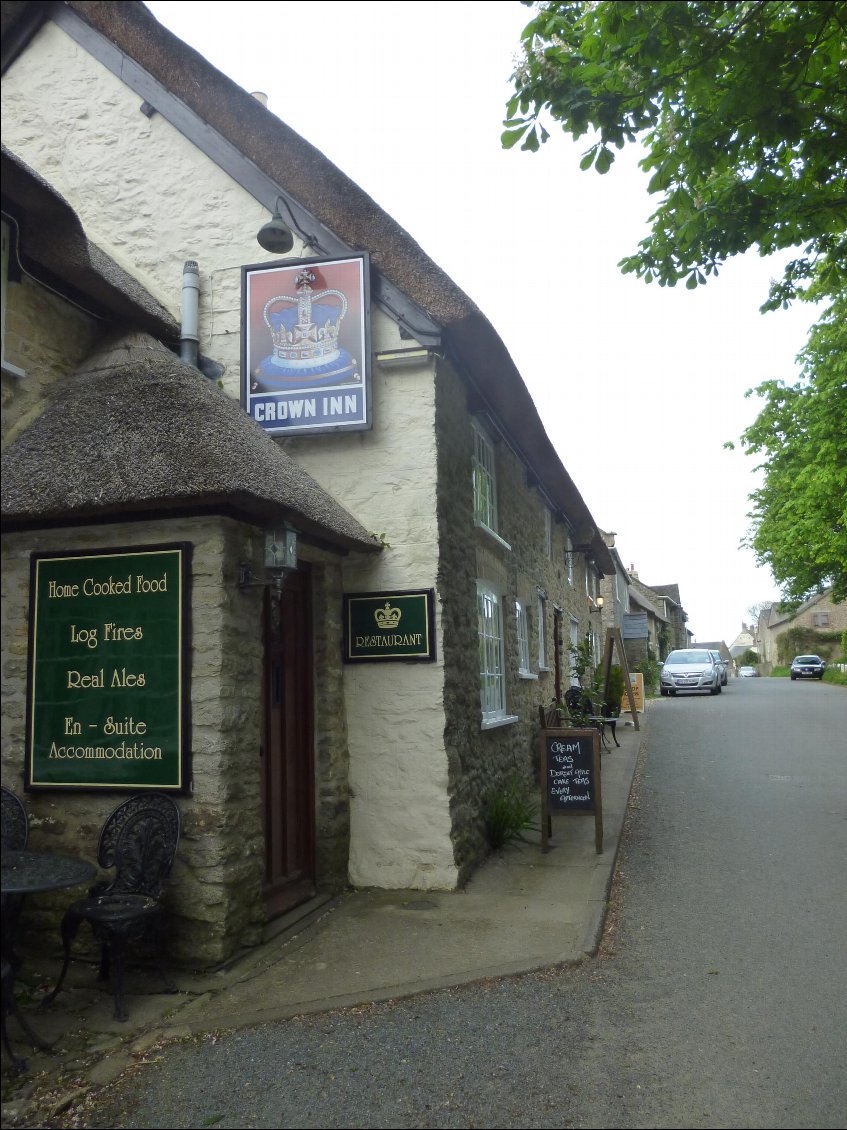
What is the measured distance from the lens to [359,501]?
7.11m

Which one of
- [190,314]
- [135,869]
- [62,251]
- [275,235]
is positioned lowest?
[135,869]

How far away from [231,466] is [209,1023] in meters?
2.95

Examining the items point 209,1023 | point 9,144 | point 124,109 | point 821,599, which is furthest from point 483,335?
point 821,599

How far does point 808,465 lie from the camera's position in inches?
761

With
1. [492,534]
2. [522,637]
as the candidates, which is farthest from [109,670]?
[522,637]

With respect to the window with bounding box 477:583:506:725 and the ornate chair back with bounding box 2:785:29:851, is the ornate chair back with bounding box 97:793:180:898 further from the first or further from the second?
the window with bounding box 477:583:506:725

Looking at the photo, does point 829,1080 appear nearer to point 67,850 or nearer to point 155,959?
point 155,959

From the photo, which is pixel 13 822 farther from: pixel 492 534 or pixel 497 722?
pixel 492 534

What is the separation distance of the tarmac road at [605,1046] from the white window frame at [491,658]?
8.11ft

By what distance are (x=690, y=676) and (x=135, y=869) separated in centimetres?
2601

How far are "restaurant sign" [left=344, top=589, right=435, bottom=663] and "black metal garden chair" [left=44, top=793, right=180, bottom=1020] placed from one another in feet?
7.23

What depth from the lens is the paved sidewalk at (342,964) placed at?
4.14 metres

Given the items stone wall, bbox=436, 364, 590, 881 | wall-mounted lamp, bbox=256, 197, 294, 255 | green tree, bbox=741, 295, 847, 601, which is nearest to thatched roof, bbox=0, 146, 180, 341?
wall-mounted lamp, bbox=256, 197, 294, 255

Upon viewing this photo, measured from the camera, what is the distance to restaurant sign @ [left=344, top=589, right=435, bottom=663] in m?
6.87
